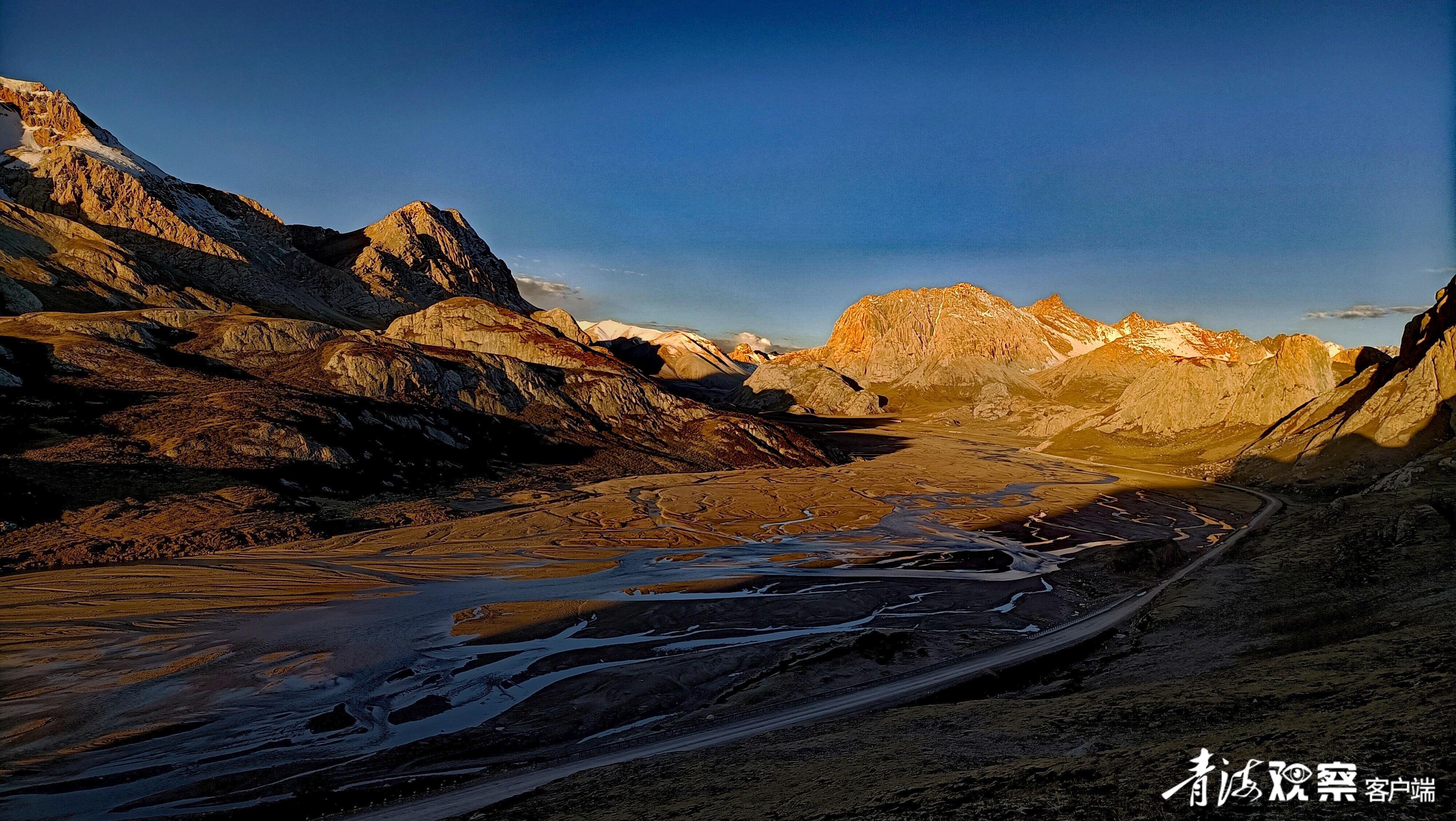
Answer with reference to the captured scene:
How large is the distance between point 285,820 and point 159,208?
8476 inches

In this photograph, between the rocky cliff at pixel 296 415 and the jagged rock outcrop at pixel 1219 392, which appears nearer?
the rocky cliff at pixel 296 415

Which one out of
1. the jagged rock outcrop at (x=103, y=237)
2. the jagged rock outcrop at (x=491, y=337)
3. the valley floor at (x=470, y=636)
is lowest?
the valley floor at (x=470, y=636)

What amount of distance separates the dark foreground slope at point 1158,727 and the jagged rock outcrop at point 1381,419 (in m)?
60.5

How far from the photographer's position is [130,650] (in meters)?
33.3

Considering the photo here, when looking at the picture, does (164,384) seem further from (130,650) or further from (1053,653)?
(1053,653)

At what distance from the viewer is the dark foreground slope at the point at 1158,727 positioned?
42.7 feet

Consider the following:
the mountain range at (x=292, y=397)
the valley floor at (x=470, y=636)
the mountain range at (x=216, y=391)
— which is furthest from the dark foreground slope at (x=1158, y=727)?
the mountain range at (x=216, y=391)

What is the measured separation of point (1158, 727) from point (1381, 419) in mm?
98957

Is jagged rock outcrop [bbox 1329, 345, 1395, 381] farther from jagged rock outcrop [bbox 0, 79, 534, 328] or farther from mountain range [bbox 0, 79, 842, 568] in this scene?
jagged rock outcrop [bbox 0, 79, 534, 328]

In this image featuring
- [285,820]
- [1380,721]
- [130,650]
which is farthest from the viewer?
[130,650]

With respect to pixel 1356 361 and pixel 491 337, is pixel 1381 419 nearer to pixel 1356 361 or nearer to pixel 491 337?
pixel 1356 361

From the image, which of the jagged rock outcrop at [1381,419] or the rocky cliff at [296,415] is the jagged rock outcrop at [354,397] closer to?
the rocky cliff at [296,415]

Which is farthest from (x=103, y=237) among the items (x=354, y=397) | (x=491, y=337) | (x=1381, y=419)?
(x=1381, y=419)

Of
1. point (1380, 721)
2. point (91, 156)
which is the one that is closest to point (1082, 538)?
A: point (1380, 721)
